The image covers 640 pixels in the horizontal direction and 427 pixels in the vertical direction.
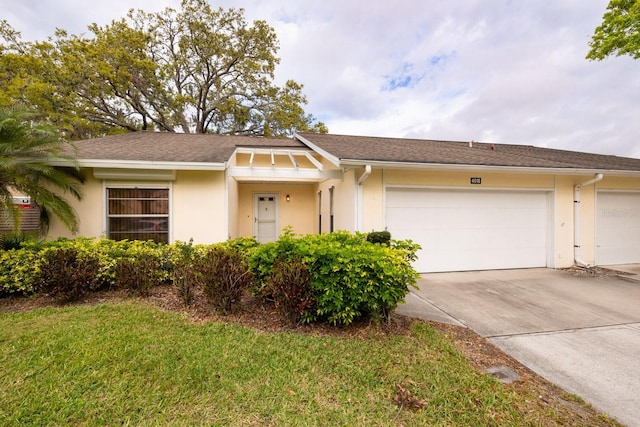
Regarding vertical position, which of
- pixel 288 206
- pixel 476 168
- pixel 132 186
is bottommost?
pixel 288 206

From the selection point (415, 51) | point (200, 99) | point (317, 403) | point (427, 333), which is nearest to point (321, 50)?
point (415, 51)

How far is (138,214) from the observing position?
6621 millimetres

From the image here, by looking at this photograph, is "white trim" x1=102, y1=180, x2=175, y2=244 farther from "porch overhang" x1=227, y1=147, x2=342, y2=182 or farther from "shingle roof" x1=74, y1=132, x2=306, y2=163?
"porch overhang" x1=227, y1=147, x2=342, y2=182

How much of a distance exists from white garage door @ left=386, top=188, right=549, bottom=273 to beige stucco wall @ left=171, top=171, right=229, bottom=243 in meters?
4.15

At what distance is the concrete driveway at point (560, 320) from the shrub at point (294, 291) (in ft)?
5.53

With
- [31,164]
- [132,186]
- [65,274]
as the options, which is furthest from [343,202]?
A: [31,164]

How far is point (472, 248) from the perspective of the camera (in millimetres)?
7266

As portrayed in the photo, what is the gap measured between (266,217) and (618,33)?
12.9m

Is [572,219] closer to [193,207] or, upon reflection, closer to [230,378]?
[230,378]

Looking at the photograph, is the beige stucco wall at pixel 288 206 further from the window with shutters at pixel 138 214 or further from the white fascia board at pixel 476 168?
the white fascia board at pixel 476 168

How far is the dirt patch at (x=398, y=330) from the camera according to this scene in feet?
7.48

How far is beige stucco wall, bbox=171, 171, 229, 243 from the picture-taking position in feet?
22.1

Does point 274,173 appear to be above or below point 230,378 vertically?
above

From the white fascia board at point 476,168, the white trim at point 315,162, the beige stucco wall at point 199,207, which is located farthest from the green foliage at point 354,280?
the white trim at point 315,162
